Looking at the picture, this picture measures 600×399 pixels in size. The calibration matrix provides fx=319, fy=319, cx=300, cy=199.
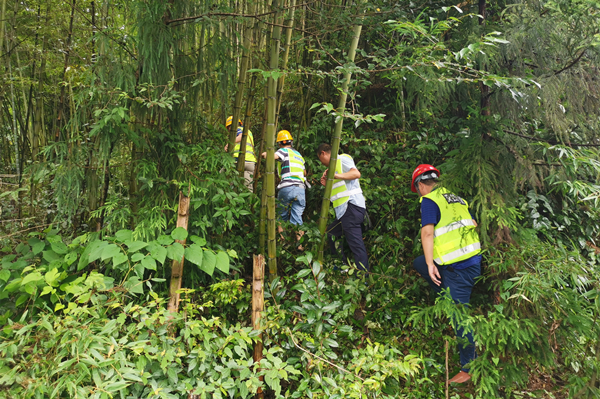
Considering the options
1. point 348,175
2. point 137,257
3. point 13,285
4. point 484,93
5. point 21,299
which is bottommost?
point 21,299

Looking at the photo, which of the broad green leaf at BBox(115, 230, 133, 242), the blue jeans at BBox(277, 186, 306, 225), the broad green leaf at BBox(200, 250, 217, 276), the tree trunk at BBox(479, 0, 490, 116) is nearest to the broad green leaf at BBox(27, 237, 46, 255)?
the broad green leaf at BBox(115, 230, 133, 242)

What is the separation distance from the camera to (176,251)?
178 centimetres

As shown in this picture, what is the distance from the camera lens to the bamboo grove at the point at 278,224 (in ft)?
5.75

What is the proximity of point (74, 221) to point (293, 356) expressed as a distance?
2.31 metres

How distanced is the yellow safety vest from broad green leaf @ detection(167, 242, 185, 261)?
1.65 metres

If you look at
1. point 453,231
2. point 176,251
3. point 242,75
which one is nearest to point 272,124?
point 242,75

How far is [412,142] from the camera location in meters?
3.81

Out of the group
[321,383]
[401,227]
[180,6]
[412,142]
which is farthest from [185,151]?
[412,142]

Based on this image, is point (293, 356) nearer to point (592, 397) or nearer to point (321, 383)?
point (321, 383)

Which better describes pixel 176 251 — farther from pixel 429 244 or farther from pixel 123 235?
pixel 429 244

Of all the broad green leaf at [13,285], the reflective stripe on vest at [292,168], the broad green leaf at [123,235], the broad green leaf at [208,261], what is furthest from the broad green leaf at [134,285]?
the reflective stripe on vest at [292,168]

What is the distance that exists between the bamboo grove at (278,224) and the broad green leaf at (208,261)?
1 cm

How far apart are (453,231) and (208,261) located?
1.62 m

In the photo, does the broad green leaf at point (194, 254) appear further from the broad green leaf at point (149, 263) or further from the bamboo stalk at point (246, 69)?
the bamboo stalk at point (246, 69)
